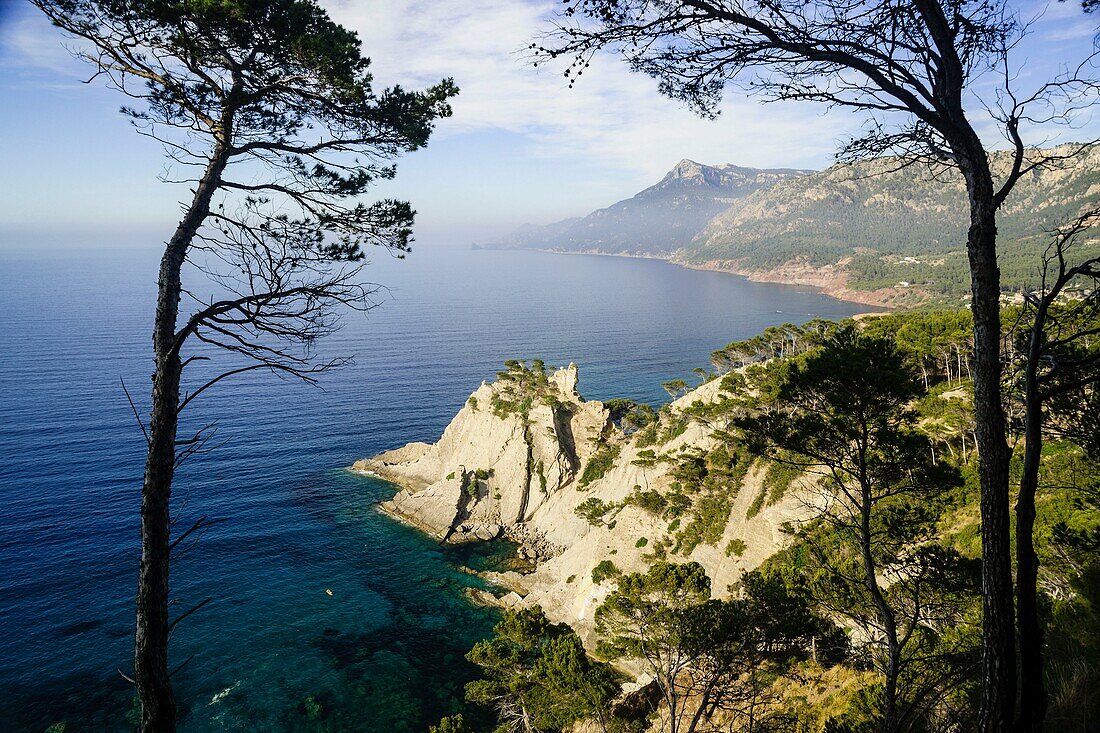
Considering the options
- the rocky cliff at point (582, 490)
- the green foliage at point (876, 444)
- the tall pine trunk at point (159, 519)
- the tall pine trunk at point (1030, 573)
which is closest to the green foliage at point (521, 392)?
the rocky cliff at point (582, 490)

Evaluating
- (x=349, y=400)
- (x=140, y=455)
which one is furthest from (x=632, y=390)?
(x=140, y=455)

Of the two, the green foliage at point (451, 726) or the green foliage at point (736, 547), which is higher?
the green foliage at point (736, 547)

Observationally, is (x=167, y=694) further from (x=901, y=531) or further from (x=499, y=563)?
(x=499, y=563)

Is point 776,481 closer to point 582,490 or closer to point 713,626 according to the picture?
point 713,626

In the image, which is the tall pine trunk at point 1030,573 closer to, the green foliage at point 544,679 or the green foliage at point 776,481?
the green foliage at point 544,679

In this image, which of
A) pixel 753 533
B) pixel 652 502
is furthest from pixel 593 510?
pixel 753 533

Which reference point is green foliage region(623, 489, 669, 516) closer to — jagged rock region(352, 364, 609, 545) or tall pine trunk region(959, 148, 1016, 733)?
jagged rock region(352, 364, 609, 545)

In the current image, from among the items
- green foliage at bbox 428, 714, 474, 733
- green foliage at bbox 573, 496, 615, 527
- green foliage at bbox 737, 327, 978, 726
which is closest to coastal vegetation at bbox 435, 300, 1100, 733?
green foliage at bbox 737, 327, 978, 726
